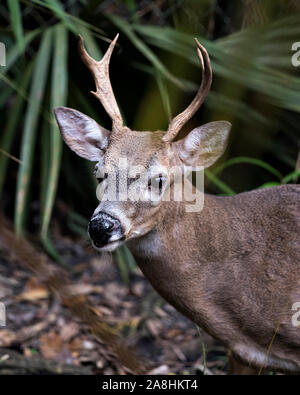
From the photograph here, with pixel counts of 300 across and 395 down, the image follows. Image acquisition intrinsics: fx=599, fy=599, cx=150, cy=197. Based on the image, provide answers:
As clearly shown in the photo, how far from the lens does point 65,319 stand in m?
4.15

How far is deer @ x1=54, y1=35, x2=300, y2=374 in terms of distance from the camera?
8.75ft

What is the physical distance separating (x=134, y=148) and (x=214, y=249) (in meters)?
0.61

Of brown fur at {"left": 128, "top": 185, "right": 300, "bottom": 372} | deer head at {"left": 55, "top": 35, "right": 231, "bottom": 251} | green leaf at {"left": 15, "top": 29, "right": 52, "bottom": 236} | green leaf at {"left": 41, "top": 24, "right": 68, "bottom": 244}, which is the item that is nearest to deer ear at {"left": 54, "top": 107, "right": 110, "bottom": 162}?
deer head at {"left": 55, "top": 35, "right": 231, "bottom": 251}

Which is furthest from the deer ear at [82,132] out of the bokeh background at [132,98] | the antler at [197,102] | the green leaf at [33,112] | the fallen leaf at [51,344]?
the fallen leaf at [51,344]

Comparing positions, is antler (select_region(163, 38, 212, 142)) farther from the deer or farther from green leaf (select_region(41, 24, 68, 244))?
green leaf (select_region(41, 24, 68, 244))

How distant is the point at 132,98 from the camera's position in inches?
180

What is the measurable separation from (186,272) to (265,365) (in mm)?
606

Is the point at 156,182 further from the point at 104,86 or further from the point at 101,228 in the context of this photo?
the point at 104,86

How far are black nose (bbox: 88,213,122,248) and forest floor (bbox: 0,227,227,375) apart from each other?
1186mm

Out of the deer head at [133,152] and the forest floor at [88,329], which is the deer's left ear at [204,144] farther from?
the forest floor at [88,329]

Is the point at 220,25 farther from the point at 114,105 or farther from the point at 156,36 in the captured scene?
the point at 114,105

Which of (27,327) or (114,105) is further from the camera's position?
(27,327)
